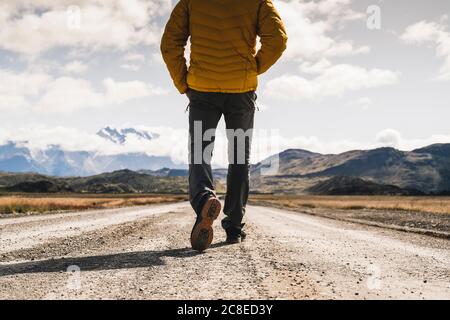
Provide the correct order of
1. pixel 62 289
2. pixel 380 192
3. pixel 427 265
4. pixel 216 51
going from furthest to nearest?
pixel 380 192 → pixel 216 51 → pixel 427 265 → pixel 62 289

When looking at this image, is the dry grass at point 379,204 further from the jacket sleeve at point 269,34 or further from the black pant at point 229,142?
the jacket sleeve at point 269,34

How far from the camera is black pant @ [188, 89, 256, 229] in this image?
5.17m

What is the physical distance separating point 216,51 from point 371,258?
2903 millimetres

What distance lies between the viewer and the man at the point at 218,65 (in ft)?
16.7

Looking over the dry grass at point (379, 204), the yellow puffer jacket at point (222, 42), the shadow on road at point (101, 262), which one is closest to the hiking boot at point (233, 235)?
the shadow on road at point (101, 262)

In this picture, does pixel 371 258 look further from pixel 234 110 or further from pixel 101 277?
pixel 101 277

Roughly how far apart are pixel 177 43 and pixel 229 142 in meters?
1.38

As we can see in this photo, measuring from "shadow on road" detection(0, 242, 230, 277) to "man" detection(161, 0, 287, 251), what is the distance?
0.67 meters

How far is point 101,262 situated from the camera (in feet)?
13.6

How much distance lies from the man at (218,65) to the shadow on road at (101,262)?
0.67 metres

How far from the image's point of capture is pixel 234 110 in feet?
17.5

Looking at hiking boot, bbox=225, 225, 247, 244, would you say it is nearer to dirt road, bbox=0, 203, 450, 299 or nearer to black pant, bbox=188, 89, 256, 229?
black pant, bbox=188, 89, 256, 229

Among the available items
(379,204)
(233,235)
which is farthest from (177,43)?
(379,204)
